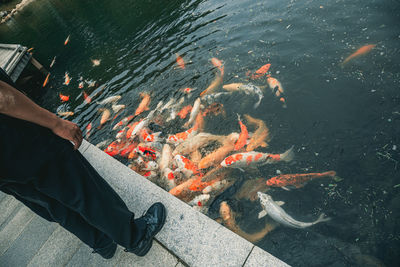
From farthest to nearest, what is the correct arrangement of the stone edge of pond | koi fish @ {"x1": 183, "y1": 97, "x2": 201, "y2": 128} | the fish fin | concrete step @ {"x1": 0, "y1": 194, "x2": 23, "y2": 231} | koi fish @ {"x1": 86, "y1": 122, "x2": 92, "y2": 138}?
koi fish @ {"x1": 86, "y1": 122, "x2": 92, "y2": 138} → koi fish @ {"x1": 183, "y1": 97, "x2": 201, "y2": 128} → concrete step @ {"x1": 0, "y1": 194, "x2": 23, "y2": 231} → the fish fin → the stone edge of pond

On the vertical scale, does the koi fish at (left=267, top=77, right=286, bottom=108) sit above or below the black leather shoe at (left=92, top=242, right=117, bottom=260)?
below

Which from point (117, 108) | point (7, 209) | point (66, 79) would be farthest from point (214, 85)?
point (66, 79)

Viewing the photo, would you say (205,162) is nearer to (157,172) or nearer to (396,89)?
(157,172)

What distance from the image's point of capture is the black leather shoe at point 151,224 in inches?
92.1

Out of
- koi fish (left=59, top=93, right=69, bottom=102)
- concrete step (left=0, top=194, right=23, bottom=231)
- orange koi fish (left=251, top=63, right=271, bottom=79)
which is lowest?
orange koi fish (left=251, top=63, right=271, bottom=79)

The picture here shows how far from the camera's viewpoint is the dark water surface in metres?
2.89

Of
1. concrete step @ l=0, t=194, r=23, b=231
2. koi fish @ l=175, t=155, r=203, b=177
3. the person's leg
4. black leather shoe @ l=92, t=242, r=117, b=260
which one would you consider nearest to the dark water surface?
koi fish @ l=175, t=155, r=203, b=177

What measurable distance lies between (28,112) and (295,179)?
343 centimetres

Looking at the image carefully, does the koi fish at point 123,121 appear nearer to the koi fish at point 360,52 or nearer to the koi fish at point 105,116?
the koi fish at point 105,116

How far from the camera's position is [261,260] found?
6.90 feet

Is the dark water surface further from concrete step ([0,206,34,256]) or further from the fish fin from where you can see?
concrete step ([0,206,34,256])

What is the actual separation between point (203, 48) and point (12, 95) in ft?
20.5

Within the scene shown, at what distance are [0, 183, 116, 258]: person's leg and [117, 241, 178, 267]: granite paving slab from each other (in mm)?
183

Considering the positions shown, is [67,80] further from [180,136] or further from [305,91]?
[305,91]
